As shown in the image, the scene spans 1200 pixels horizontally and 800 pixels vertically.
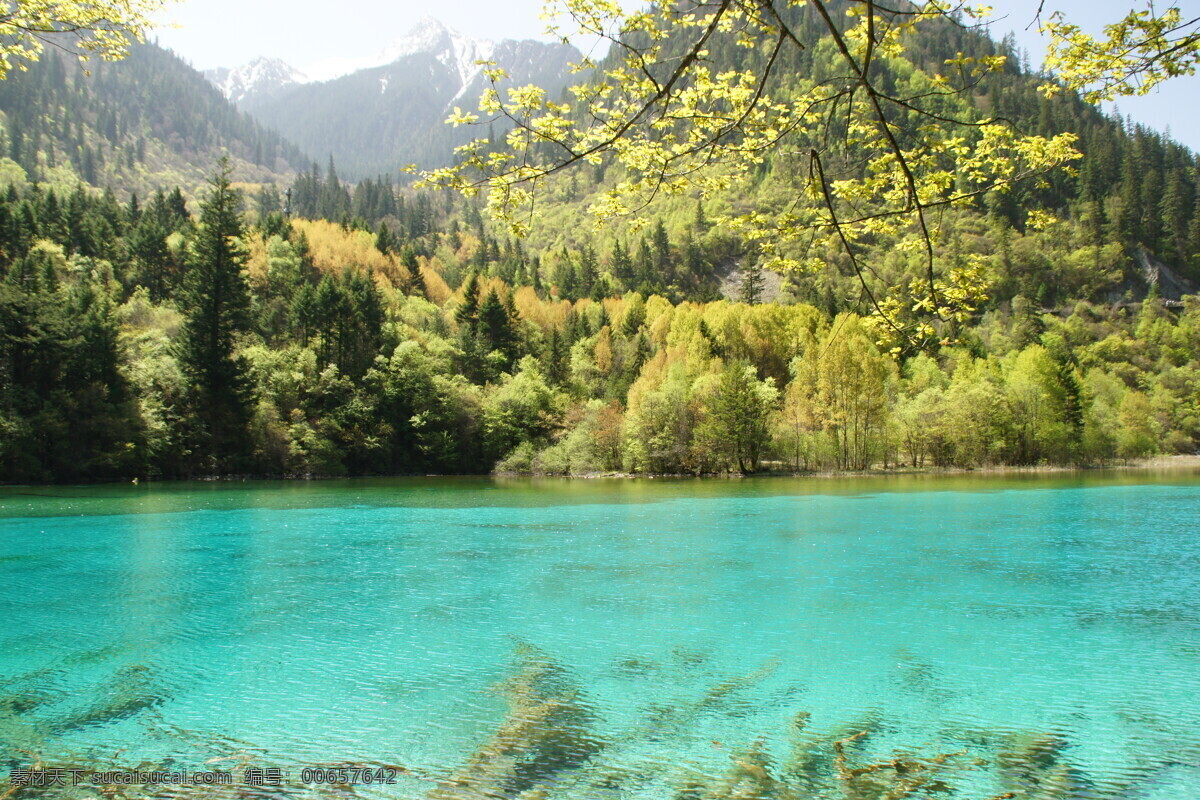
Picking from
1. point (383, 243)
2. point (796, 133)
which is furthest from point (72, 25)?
point (383, 243)

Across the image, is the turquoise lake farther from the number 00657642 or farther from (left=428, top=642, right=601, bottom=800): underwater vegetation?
the number 00657642

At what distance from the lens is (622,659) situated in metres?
11.7

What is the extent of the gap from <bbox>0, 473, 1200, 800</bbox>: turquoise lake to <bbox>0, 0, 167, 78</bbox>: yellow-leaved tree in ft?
24.6

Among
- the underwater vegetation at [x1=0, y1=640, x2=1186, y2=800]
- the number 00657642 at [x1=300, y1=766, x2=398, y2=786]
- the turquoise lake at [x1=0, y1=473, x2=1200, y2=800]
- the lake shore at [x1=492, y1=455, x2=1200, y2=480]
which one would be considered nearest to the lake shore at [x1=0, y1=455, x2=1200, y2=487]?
the lake shore at [x1=492, y1=455, x2=1200, y2=480]

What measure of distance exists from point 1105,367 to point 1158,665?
12134 cm

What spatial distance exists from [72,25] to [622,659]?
34.8 feet

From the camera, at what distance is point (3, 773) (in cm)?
757

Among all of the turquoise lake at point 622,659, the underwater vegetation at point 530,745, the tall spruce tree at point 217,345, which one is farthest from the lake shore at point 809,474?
the underwater vegetation at point 530,745

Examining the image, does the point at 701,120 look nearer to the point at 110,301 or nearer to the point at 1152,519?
the point at 1152,519

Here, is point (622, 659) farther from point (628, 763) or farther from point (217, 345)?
point (217, 345)

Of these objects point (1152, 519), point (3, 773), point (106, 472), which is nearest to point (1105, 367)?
point (1152, 519)

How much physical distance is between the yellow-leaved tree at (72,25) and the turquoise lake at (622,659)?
7.50 metres

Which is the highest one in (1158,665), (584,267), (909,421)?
(584,267)

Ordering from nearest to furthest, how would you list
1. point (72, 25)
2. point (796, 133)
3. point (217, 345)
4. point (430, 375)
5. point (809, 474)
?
point (796, 133)
point (72, 25)
point (217, 345)
point (809, 474)
point (430, 375)
